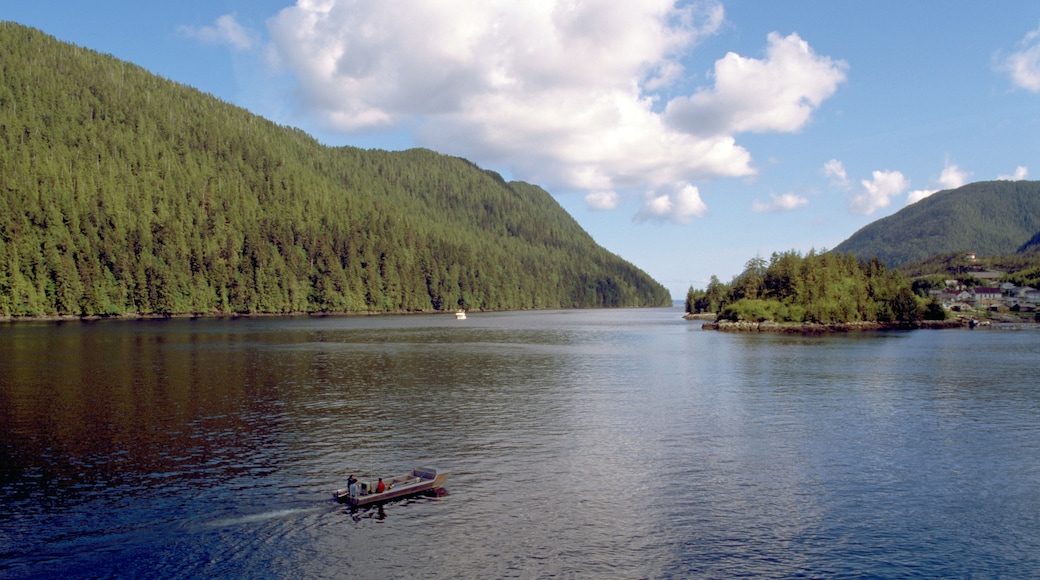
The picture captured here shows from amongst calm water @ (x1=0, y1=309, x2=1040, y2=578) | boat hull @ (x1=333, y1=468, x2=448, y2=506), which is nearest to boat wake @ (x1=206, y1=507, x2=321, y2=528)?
calm water @ (x1=0, y1=309, x2=1040, y2=578)

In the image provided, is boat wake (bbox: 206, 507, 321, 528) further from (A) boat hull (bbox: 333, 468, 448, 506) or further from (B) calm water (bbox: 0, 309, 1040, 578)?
(A) boat hull (bbox: 333, 468, 448, 506)

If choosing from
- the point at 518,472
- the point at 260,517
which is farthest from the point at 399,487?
the point at 518,472

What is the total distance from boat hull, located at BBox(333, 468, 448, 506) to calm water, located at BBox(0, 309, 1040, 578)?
0.74 m

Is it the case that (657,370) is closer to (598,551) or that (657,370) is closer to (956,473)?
(956,473)

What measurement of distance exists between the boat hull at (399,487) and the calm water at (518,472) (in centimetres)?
74

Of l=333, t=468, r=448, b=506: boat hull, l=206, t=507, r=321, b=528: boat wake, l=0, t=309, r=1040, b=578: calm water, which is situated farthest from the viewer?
l=333, t=468, r=448, b=506: boat hull

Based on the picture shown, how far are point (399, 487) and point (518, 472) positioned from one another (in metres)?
9.37

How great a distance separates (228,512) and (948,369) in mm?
110238

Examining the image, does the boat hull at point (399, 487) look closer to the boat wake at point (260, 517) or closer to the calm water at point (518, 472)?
the calm water at point (518, 472)

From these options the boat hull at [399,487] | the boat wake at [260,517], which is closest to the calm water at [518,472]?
the boat wake at [260,517]

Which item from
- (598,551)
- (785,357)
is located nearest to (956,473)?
(598,551)

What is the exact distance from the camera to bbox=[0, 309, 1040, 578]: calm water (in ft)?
108

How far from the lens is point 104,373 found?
88.6 m

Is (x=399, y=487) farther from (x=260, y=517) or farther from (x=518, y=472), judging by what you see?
(x=518, y=472)
